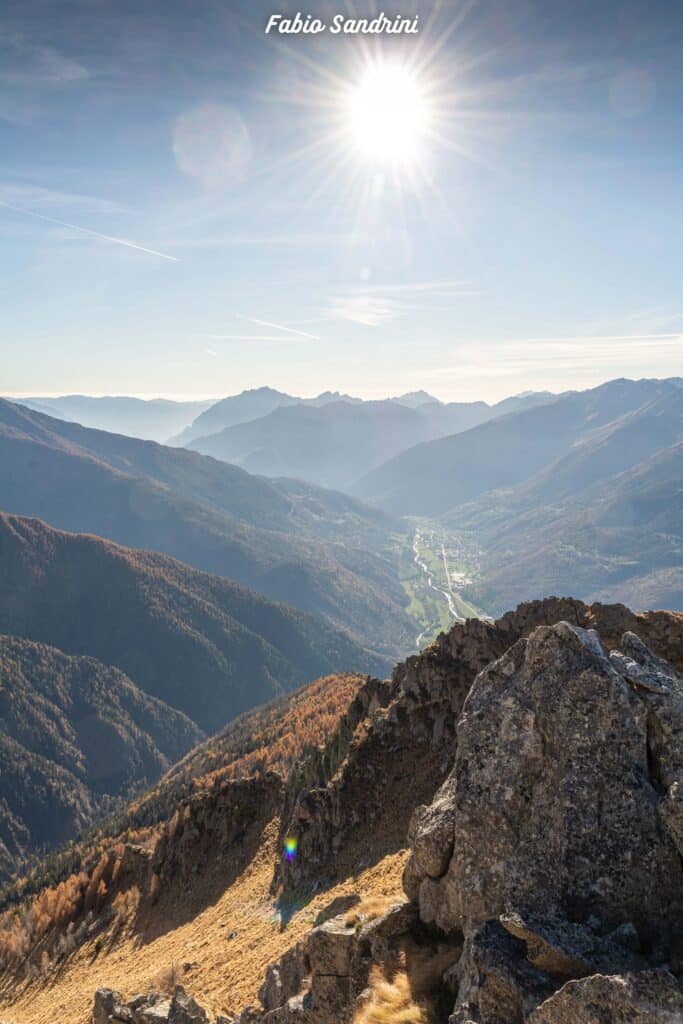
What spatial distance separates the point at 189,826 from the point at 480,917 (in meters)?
37.5

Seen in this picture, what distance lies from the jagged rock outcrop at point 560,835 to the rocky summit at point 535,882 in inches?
1.4

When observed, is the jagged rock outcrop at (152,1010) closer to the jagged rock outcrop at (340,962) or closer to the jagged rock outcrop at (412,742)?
the jagged rock outcrop at (340,962)

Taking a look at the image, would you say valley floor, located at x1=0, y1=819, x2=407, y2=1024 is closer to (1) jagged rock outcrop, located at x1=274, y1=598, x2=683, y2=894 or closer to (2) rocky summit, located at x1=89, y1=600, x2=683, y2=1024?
(1) jagged rock outcrop, located at x1=274, y1=598, x2=683, y2=894

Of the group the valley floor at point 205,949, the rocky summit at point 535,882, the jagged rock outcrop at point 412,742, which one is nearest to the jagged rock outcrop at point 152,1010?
the rocky summit at point 535,882

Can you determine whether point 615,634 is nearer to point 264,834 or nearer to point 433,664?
point 433,664

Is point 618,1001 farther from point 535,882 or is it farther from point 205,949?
point 205,949

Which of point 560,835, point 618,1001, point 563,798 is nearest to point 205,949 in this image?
point 560,835

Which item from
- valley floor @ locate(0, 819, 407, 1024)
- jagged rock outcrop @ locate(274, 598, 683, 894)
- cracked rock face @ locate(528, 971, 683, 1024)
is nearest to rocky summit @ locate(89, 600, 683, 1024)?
cracked rock face @ locate(528, 971, 683, 1024)

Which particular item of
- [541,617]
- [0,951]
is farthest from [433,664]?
[0,951]

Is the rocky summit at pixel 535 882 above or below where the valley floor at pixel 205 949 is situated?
above

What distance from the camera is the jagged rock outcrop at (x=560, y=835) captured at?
40.2ft

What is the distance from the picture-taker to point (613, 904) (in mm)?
13664

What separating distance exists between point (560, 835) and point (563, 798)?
2.87 ft

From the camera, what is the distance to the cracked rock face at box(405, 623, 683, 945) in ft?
45.6
